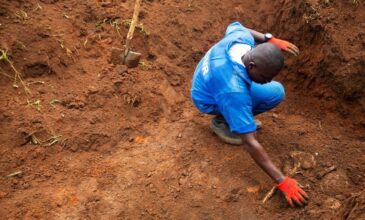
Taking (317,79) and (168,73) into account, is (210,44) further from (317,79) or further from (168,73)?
(317,79)

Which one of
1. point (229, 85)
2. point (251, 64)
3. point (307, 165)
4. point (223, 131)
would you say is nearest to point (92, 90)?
point (223, 131)

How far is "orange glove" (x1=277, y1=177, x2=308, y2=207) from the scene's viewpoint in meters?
2.62

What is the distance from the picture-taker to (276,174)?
2611 mm

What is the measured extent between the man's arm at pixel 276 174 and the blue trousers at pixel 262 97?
0.55 meters

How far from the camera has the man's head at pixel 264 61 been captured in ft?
8.35

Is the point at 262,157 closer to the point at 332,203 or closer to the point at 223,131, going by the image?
the point at 332,203

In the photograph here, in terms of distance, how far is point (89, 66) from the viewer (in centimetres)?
378

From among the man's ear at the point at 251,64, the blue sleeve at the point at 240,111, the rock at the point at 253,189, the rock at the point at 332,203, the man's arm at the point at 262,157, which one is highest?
the man's ear at the point at 251,64

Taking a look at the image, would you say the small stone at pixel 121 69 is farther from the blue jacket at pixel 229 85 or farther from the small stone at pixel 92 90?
the blue jacket at pixel 229 85

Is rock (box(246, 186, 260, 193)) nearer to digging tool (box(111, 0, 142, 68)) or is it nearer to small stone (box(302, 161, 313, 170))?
small stone (box(302, 161, 313, 170))

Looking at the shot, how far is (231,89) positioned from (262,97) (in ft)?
1.91

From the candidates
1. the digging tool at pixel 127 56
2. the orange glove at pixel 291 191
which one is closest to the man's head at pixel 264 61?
the orange glove at pixel 291 191

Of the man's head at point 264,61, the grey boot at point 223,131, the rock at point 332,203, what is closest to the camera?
the man's head at point 264,61

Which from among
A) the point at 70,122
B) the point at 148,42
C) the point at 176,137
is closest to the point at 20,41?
the point at 70,122
